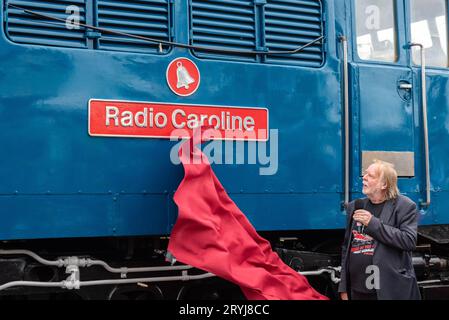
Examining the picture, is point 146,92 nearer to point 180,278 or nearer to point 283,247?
point 180,278

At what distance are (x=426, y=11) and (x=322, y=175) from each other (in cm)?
211

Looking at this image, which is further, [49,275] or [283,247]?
[283,247]

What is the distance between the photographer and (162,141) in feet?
17.8

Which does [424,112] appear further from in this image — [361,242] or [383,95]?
[361,242]

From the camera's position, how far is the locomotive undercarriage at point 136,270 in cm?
526

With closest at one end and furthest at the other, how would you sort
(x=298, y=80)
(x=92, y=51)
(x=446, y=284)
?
(x=92, y=51) → (x=298, y=80) → (x=446, y=284)

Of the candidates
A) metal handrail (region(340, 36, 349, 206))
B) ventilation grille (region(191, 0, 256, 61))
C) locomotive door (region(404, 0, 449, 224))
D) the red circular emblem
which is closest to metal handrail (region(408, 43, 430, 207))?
locomotive door (region(404, 0, 449, 224))

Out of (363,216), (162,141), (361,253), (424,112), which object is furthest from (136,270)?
(424,112)

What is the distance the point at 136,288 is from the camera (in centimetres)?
575

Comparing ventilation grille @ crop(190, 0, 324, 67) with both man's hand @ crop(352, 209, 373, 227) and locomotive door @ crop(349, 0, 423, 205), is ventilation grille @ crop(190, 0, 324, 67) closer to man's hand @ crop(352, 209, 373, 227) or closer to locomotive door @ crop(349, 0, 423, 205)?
locomotive door @ crop(349, 0, 423, 205)

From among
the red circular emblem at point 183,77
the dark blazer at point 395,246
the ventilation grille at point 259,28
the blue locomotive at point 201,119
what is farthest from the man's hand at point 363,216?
the ventilation grille at point 259,28

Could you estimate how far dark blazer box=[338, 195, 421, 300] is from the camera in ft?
15.3
